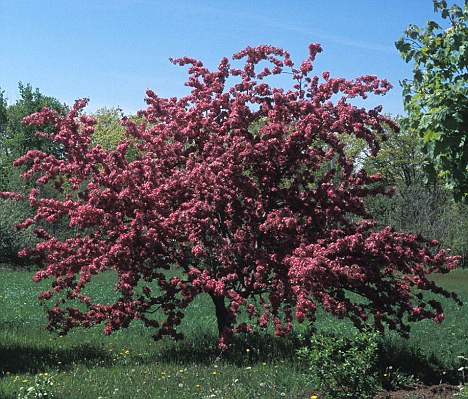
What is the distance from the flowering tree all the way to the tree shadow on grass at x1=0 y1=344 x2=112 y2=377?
613 millimetres

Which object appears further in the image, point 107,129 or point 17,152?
point 107,129

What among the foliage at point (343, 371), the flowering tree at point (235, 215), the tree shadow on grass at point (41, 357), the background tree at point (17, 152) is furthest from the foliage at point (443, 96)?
the background tree at point (17, 152)

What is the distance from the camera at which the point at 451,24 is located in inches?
434

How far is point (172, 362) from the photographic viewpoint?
10.2 meters

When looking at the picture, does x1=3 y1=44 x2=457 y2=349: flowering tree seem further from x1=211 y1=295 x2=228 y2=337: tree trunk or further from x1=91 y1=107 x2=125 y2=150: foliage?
x1=91 y1=107 x2=125 y2=150: foliage

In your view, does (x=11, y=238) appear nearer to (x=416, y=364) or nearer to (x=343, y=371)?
(x=416, y=364)

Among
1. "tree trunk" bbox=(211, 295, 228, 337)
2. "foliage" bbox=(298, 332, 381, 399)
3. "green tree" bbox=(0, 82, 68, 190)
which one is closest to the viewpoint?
"foliage" bbox=(298, 332, 381, 399)

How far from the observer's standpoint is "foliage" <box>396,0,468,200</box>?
32.1 feet

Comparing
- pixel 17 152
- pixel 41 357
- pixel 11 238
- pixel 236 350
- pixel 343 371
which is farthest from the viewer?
pixel 17 152

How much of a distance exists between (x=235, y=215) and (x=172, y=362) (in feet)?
8.27

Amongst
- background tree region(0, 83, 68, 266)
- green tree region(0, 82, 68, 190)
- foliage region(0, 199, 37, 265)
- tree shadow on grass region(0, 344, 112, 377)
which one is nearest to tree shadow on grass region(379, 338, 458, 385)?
tree shadow on grass region(0, 344, 112, 377)

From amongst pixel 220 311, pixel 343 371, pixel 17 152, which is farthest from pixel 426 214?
pixel 343 371

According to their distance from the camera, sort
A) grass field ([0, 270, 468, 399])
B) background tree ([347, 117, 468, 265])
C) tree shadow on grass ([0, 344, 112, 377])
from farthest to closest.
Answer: background tree ([347, 117, 468, 265])
tree shadow on grass ([0, 344, 112, 377])
grass field ([0, 270, 468, 399])

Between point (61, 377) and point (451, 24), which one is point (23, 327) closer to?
point (61, 377)
